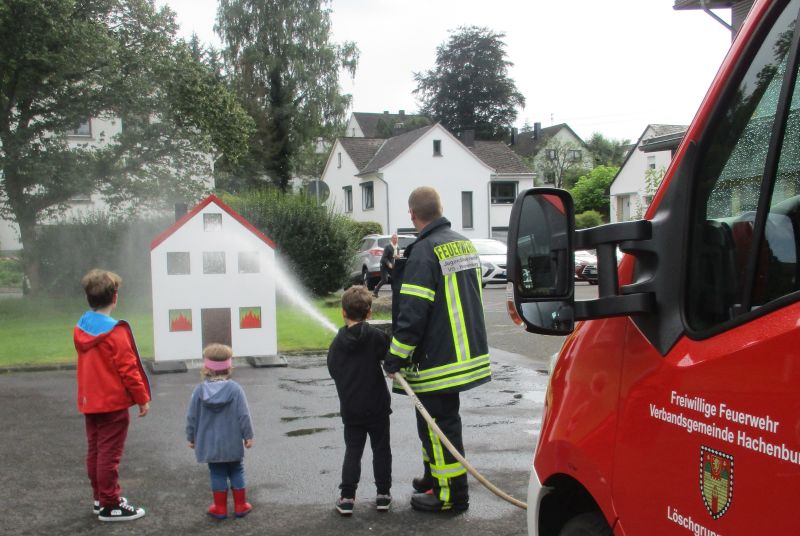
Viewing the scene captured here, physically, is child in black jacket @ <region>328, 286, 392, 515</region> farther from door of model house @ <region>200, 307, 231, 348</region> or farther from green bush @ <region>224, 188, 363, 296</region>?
green bush @ <region>224, 188, 363, 296</region>

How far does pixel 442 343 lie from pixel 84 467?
124 inches

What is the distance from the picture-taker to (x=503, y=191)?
54000mm

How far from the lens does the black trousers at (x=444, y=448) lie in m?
5.30

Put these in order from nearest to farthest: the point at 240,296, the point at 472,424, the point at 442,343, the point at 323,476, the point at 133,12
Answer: the point at 442,343
the point at 323,476
the point at 472,424
the point at 240,296
the point at 133,12

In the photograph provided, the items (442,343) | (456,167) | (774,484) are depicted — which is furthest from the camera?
(456,167)

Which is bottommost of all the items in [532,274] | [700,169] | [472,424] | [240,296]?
[472,424]

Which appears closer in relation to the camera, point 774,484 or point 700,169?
point 774,484

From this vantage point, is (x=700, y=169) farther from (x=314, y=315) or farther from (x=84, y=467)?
(x=314, y=315)

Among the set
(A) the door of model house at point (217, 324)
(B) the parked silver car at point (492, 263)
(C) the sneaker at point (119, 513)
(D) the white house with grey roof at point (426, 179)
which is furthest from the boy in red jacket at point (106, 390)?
(D) the white house with grey roof at point (426, 179)

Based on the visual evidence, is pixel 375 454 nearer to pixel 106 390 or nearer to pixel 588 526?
pixel 106 390

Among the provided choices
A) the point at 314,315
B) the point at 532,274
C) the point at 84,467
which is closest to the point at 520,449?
the point at 84,467

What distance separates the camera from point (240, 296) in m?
11.0

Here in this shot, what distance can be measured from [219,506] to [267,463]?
1301 mm

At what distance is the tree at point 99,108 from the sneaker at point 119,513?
14152 millimetres
